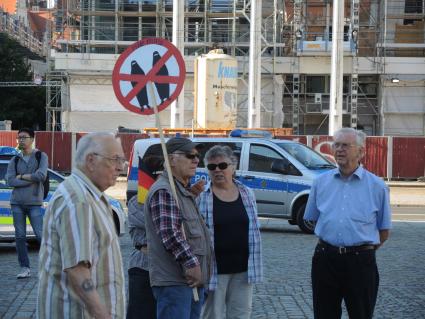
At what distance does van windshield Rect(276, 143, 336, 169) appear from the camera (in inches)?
629

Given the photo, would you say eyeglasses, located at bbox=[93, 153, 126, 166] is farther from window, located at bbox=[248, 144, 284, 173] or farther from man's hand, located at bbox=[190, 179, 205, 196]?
window, located at bbox=[248, 144, 284, 173]

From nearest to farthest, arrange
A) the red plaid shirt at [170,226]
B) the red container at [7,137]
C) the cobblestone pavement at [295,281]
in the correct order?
1. the red plaid shirt at [170,226]
2. the cobblestone pavement at [295,281]
3. the red container at [7,137]

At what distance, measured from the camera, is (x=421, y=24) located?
47.6 meters

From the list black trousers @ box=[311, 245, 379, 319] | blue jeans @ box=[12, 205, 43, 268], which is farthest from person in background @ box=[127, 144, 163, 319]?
blue jeans @ box=[12, 205, 43, 268]

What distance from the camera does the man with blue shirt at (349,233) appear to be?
5734mm

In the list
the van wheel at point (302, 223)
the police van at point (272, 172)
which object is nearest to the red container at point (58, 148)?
the police van at point (272, 172)

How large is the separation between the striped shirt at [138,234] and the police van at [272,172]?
961cm

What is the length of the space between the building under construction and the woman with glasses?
38922 millimetres

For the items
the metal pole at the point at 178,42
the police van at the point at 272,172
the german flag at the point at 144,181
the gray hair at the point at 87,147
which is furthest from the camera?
the metal pole at the point at 178,42

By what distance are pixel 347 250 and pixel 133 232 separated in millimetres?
1585

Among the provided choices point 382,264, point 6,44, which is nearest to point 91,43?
point 6,44

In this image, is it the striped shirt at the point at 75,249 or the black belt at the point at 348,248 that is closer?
the striped shirt at the point at 75,249

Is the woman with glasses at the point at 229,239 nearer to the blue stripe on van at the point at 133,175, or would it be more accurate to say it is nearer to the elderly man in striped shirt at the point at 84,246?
the elderly man in striped shirt at the point at 84,246

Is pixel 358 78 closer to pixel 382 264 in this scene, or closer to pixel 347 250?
pixel 382 264
